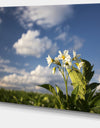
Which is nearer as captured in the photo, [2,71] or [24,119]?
[24,119]

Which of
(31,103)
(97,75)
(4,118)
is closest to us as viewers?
(97,75)

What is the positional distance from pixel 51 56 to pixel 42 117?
2.10ft

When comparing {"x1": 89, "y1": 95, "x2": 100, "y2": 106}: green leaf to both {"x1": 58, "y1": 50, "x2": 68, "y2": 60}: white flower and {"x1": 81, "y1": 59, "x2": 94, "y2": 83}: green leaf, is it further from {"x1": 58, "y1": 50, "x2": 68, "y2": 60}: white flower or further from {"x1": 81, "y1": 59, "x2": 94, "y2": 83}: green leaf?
{"x1": 58, "y1": 50, "x2": 68, "y2": 60}: white flower

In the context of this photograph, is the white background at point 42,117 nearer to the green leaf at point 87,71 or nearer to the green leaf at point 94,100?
the green leaf at point 94,100

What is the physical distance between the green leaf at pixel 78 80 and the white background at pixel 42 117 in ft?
0.70

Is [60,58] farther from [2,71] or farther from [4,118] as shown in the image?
[4,118]

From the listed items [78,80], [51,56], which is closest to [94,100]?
[78,80]

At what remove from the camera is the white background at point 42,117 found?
1823 millimetres

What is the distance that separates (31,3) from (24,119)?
1.26m

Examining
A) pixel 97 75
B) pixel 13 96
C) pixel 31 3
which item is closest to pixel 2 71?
pixel 13 96

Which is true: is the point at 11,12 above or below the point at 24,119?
above

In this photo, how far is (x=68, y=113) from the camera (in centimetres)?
194

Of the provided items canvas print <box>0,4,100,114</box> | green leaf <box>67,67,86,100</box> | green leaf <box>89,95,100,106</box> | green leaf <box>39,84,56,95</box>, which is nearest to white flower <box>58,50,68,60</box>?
canvas print <box>0,4,100,114</box>

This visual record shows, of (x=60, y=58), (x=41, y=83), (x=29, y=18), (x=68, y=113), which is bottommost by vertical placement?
(x=68, y=113)
